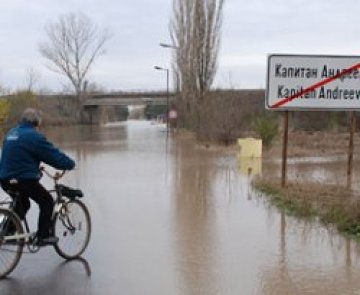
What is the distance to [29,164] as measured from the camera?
7234 millimetres

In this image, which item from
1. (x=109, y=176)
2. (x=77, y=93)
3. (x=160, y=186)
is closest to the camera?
(x=160, y=186)

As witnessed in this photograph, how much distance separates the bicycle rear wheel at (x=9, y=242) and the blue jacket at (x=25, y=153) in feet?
1.40

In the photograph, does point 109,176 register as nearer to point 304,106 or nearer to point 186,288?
point 304,106

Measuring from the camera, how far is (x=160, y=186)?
602 inches

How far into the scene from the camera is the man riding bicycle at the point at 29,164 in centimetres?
720

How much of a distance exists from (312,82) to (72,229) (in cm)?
707

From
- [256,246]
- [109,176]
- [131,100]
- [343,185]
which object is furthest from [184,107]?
[131,100]

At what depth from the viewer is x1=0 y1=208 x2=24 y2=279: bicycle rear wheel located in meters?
7.00

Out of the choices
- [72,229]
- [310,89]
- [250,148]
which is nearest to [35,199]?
[72,229]

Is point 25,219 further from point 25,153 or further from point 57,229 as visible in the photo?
point 25,153

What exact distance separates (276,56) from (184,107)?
A: 3607 centimetres

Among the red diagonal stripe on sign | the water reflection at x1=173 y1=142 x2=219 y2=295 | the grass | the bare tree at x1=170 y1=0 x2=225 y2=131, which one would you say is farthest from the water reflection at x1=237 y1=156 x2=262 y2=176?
the bare tree at x1=170 y1=0 x2=225 y2=131

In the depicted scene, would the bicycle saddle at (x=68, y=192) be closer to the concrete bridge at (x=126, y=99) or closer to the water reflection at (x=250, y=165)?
the water reflection at (x=250, y=165)

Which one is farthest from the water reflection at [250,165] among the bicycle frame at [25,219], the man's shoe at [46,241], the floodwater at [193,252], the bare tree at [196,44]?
the bare tree at [196,44]
